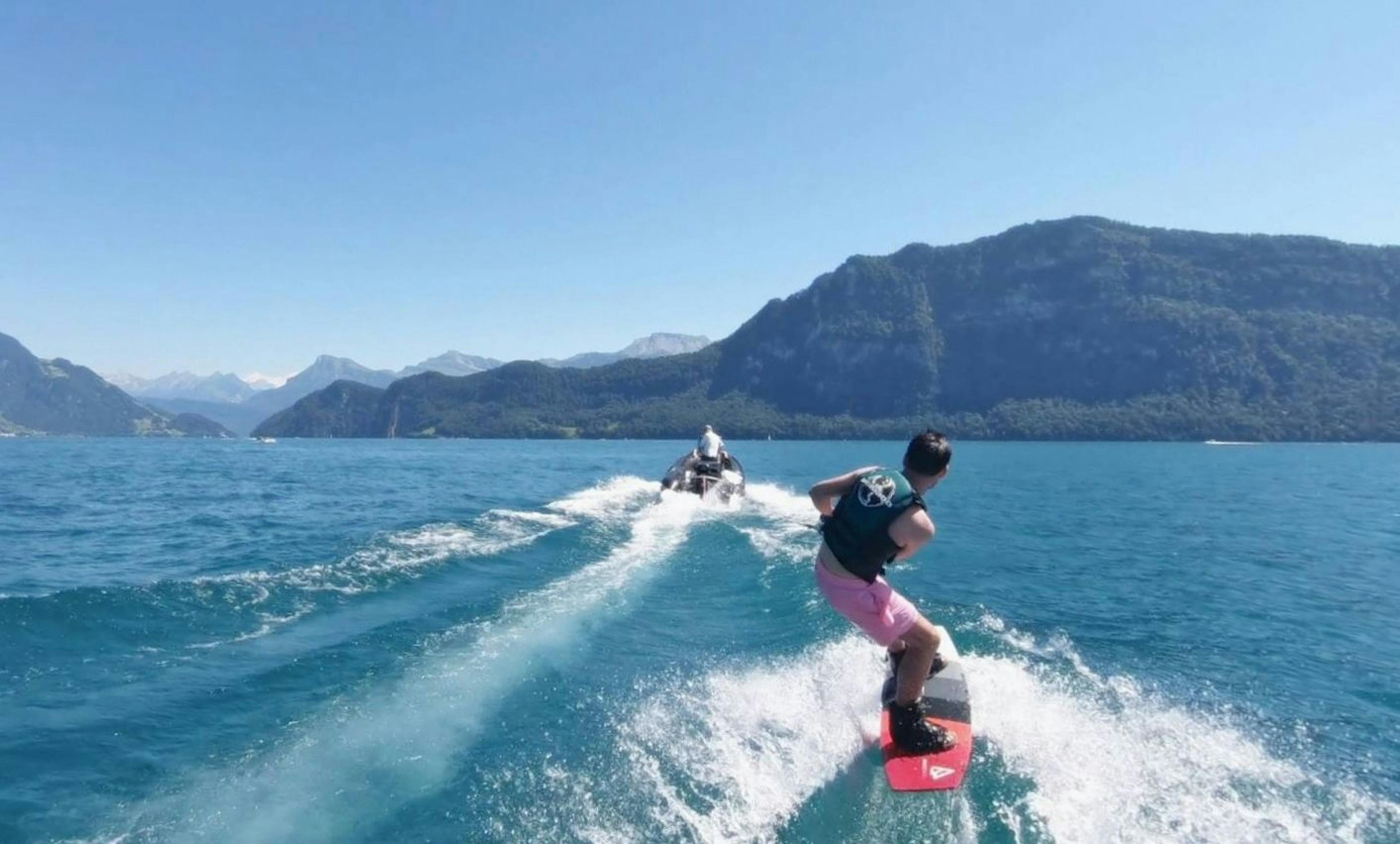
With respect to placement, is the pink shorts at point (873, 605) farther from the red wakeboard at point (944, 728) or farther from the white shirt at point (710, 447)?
the white shirt at point (710, 447)

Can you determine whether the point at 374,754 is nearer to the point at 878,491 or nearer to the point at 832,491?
the point at 832,491

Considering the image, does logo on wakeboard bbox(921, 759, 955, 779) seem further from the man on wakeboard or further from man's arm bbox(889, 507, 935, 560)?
man's arm bbox(889, 507, 935, 560)

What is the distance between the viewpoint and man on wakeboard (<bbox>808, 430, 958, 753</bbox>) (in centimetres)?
727

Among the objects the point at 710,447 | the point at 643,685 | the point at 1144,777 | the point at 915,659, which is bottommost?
the point at 1144,777

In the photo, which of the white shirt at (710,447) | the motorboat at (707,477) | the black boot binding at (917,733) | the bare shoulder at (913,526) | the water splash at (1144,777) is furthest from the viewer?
the white shirt at (710,447)

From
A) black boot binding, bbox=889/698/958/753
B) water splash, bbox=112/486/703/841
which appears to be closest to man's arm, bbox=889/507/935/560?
black boot binding, bbox=889/698/958/753

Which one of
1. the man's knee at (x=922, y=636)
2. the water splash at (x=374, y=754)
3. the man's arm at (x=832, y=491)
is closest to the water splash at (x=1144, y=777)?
the man's knee at (x=922, y=636)

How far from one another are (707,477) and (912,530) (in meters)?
32.1

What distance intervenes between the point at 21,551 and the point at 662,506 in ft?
71.5

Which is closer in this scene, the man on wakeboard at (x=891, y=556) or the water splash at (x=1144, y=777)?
the man on wakeboard at (x=891, y=556)

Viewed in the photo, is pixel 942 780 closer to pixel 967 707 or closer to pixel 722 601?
pixel 967 707

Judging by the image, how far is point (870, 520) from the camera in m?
7.49

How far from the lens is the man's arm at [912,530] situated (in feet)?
23.0

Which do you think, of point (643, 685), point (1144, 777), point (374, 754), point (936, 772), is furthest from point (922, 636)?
point (374, 754)
